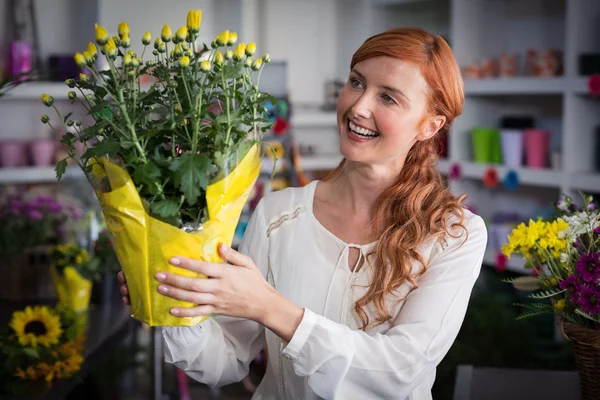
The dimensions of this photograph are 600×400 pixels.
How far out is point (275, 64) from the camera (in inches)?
169

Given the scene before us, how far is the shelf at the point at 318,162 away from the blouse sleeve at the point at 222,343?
2914 millimetres

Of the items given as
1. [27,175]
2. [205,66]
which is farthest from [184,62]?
[27,175]

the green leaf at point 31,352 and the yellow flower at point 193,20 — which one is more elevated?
the yellow flower at point 193,20

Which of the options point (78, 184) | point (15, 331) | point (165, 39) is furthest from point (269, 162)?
point (165, 39)

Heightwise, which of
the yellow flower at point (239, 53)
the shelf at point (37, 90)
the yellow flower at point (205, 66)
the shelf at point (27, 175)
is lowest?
the shelf at point (27, 175)

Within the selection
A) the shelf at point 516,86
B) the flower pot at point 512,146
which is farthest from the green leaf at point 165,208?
the flower pot at point 512,146

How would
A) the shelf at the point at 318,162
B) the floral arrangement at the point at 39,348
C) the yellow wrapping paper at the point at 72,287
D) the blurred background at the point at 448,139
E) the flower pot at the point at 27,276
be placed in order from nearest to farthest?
the floral arrangement at the point at 39,348 → the yellow wrapping paper at the point at 72,287 → the flower pot at the point at 27,276 → the blurred background at the point at 448,139 → the shelf at the point at 318,162

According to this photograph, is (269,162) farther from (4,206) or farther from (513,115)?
(4,206)

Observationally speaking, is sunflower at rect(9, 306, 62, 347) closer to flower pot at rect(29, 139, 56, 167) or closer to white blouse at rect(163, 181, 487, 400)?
white blouse at rect(163, 181, 487, 400)

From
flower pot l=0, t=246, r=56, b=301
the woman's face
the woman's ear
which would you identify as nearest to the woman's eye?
the woman's face

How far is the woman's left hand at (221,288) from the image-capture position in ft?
3.67

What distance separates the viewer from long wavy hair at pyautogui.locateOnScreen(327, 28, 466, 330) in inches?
58.2

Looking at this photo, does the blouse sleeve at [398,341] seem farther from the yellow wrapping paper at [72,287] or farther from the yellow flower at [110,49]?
the yellow wrapping paper at [72,287]

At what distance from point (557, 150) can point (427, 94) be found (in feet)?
7.45
